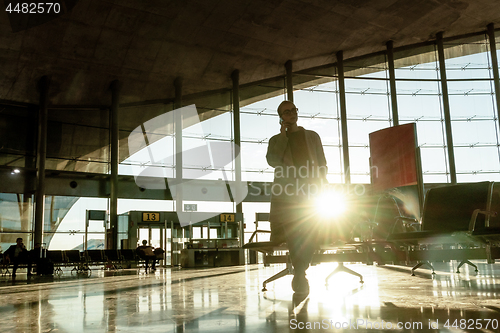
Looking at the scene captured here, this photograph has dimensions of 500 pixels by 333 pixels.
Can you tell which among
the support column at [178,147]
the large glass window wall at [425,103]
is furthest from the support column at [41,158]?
the large glass window wall at [425,103]

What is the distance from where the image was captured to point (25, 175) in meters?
18.2

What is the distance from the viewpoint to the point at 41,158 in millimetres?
18203

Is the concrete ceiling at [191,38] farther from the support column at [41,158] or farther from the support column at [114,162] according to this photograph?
the support column at [114,162]

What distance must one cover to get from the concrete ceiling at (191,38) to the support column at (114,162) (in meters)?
0.60

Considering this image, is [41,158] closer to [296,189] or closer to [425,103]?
[425,103]

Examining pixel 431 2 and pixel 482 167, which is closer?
pixel 431 2

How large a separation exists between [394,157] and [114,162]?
13.4m

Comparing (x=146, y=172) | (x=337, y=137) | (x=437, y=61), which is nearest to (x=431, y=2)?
(x=437, y=61)

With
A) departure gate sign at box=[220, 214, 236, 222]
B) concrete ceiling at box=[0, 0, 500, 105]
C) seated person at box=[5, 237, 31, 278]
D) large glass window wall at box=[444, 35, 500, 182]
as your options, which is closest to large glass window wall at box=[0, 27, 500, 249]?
large glass window wall at box=[444, 35, 500, 182]

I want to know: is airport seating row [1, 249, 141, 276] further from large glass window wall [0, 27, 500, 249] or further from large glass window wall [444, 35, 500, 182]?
large glass window wall [444, 35, 500, 182]

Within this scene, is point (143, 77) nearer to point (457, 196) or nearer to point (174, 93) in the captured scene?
point (174, 93)

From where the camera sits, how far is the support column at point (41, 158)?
1748 cm

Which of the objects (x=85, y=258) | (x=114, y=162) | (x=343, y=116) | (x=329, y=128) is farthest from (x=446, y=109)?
(x=85, y=258)

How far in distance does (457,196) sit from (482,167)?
17.2 metres
